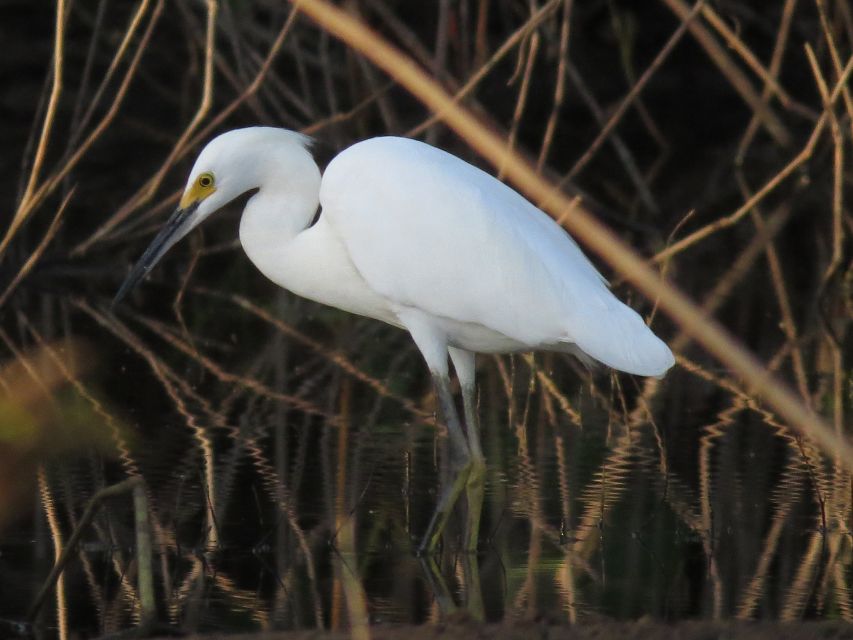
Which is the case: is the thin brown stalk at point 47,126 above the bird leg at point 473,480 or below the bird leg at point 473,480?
above

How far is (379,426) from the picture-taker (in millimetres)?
5613

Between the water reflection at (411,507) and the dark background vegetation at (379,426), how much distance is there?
13 mm

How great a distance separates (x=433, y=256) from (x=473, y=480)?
681mm

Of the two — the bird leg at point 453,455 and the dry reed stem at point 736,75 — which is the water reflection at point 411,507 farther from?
the dry reed stem at point 736,75

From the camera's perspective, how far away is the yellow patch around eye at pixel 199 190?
4.61 m

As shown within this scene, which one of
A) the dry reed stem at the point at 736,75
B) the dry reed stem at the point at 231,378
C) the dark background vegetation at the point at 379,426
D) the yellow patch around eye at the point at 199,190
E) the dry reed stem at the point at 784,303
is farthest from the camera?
the dry reed stem at the point at 736,75

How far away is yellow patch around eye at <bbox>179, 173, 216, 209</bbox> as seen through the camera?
4.61 meters

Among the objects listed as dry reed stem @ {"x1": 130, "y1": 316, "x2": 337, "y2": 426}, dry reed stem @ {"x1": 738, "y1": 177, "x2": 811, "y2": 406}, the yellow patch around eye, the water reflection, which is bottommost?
the water reflection

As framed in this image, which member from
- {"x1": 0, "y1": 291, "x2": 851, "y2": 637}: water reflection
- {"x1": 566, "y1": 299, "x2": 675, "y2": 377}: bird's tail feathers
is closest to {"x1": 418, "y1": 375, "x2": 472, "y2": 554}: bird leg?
{"x1": 0, "y1": 291, "x2": 851, "y2": 637}: water reflection

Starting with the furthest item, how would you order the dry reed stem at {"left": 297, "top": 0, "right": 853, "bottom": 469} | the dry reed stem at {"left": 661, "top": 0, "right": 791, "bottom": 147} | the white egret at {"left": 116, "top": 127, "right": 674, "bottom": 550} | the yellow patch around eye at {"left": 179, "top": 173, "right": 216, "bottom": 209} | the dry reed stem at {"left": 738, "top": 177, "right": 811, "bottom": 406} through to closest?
the dry reed stem at {"left": 661, "top": 0, "right": 791, "bottom": 147}, the dry reed stem at {"left": 738, "top": 177, "right": 811, "bottom": 406}, the yellow patch around eye at {"left": 179, "top": 173, "right": 216, "bottom": 209}, the white egret at {"left": 116, "top": 127, "right": 674, "bottom": 550}, the dry reed stem at {"left": 297, "top": 0, "right": 853, "bottom": 469}

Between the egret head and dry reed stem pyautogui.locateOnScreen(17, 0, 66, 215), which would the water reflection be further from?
dry reed stem pyautogui.locateOnScreen(17, 0, 66, 215)

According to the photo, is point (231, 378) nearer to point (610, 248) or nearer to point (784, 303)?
point (784, 303)

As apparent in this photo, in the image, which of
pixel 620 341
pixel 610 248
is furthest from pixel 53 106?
pixel 610 248

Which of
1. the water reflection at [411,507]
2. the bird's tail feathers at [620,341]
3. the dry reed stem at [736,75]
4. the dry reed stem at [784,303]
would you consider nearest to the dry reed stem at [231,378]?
the water reflection at [411,507]
